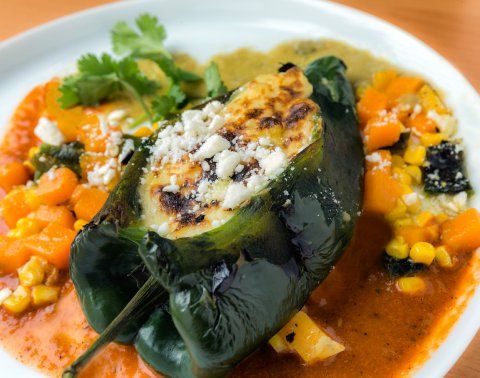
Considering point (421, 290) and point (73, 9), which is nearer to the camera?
point (421, 290)

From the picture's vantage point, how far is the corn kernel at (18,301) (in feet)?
13.2

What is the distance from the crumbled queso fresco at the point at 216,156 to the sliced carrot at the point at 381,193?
88cm

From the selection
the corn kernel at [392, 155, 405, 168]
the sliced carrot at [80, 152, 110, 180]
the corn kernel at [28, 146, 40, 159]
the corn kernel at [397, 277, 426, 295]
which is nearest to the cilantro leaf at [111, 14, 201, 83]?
the corn kernel at [28, 146, 40, 159]

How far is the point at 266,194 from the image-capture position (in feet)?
11.2

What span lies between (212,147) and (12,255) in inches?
65.0

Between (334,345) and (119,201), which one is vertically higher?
(119,201)

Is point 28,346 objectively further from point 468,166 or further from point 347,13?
point 347,13

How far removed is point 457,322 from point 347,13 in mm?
3284

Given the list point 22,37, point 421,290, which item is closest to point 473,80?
point 421,290

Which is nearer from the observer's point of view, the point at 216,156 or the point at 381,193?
the point at 216,156

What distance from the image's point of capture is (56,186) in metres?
4.53

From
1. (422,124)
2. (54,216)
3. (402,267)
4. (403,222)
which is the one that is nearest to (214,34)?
(422,124)

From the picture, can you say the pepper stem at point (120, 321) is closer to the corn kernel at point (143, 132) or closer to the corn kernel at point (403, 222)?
the corn kernel at point (403, 222)

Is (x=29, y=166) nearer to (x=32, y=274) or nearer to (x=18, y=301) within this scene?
(x=32, y=274)
